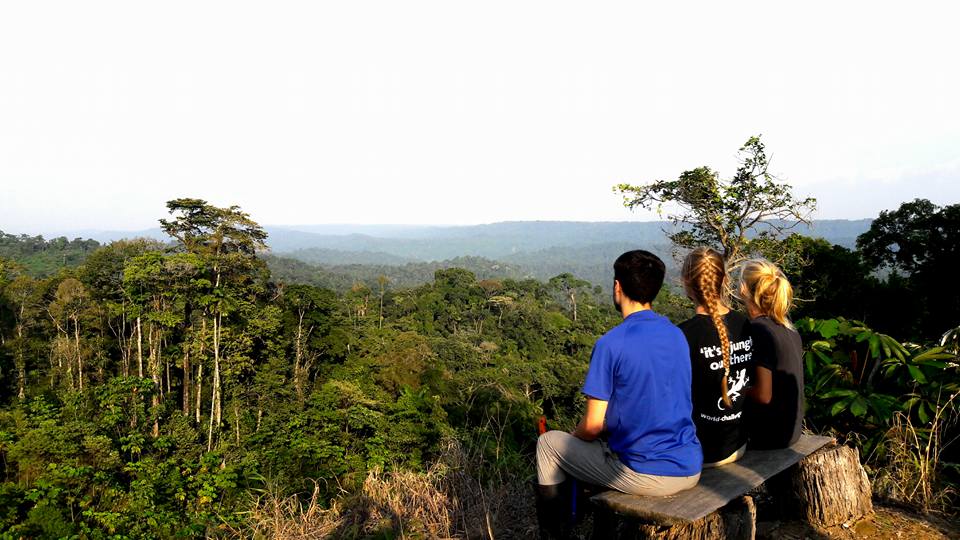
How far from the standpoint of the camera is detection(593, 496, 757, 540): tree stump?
175 centimetres

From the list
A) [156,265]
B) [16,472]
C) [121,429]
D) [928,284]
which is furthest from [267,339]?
[928,284]

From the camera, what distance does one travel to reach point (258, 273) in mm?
24594

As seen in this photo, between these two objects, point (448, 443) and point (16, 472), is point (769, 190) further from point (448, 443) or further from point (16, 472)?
point (16, 472)

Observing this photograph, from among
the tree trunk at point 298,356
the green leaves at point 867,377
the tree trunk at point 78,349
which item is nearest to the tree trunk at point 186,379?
the tree trunk at point 298,356

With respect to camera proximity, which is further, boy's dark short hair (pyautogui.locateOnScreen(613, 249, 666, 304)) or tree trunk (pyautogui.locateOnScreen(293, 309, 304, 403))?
tree trunk (pyautogui.locateOnScreen(293, 309, 304, 403))

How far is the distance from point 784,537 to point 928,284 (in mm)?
20645

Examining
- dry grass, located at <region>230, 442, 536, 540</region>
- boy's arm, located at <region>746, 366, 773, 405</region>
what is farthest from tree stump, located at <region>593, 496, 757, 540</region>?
dry grass, located at <region>230, 442, 536, 540</region>

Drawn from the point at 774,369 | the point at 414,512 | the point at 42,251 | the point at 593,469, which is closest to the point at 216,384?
the point at 414,512

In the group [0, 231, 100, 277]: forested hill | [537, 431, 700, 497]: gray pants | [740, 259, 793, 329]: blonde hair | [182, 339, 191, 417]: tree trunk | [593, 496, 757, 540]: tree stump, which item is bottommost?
[182, 339, 191, 417]: tree trunk

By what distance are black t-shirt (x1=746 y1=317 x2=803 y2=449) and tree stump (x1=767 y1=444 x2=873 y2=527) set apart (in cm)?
14

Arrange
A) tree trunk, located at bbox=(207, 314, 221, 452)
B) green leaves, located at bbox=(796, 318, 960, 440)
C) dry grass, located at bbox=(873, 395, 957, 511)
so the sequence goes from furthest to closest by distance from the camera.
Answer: tree trunk, located at bbox=(207, 314, 221, 452) < green leaves, located at bbox=(796, 318, 960, 440) < dry grass, located at bbox=(873, 395, 957, 511)

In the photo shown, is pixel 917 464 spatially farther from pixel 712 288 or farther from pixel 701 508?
pixel 701 508

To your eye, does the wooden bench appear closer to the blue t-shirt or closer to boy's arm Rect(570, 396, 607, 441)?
the blue t-shirt

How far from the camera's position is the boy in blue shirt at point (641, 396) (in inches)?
71.9
